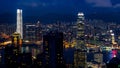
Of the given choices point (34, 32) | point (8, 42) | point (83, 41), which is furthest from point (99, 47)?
point (8, 42)

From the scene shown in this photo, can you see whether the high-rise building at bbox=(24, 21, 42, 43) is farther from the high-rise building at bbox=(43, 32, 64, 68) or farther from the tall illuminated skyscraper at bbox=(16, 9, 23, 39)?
the high-rise building at bbox=(43, 32, 64, 68)

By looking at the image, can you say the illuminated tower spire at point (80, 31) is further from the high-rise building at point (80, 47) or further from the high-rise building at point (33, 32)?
the high-rise building at point (33, 32)

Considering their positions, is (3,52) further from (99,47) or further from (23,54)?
(99,47)

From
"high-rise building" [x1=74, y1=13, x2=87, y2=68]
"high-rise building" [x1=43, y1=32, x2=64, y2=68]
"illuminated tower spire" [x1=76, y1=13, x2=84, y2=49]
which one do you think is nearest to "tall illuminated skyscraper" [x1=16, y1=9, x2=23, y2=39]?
"high-rise building" [x1=43, y1=32, x2=64, y2=68]

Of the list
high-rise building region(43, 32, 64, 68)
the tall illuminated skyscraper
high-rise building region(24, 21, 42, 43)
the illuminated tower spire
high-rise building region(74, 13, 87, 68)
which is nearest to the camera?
high-rise building region(43, 32, 64, 68)

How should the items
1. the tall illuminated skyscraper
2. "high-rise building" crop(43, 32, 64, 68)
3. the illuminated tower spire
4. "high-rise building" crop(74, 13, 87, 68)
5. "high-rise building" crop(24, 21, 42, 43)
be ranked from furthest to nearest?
the illuminated tower spire
the tall illuminated skyscraper
"high-rise building" crop(24, 21, 42, 43)
"high-rise building" crop(74, 13, 87, 68)
"high-rise building" crop(43, 32, 64, 68)
